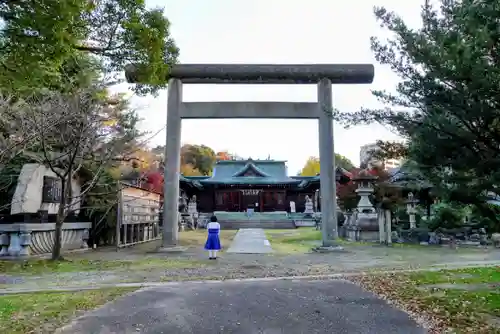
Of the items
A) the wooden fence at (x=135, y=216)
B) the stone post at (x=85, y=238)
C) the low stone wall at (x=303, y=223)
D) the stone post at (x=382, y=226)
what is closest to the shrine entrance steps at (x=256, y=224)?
the low stone wall at (x=303, y=223)

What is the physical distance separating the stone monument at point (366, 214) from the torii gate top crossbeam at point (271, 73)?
6238mm

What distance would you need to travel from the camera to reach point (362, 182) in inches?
716

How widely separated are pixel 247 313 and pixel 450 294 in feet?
11.5

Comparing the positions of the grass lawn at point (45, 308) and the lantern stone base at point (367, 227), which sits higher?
the lantern stone base at point (367, 227)

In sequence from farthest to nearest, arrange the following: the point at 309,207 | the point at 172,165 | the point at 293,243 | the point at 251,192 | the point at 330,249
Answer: the point at 251,192 → the point at 309,207 → the point at 293,243 → the point at 172,165 → the point at 330,249

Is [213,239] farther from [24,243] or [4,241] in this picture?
[4,241]

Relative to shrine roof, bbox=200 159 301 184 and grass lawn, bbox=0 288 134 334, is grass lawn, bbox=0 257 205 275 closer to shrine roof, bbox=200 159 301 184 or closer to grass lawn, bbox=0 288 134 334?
grass lawn, bbox=0 288 134 334

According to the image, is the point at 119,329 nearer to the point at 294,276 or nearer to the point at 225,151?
the point at 294,276

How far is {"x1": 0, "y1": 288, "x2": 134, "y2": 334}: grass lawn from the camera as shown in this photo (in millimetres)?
4418

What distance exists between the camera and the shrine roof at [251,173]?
127ft

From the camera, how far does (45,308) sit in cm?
518

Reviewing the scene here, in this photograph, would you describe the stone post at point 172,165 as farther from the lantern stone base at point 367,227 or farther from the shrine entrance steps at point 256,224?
the shrine entrance steps at point 256,224

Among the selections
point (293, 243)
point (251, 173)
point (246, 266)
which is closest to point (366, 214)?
point (293, 243)

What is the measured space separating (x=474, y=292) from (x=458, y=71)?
3.80 m
